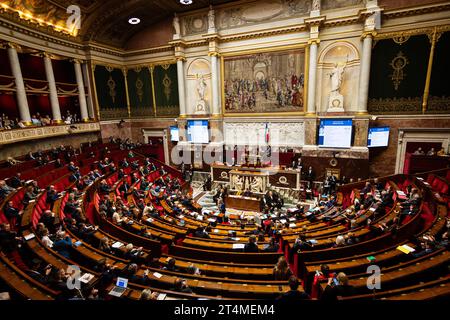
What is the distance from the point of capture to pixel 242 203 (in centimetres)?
1235

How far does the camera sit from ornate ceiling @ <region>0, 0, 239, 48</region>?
12.8 meters

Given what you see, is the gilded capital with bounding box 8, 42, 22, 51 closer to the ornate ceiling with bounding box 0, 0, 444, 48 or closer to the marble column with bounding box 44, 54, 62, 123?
the ornate ceiling with bounding box 0, 0, 444, 48

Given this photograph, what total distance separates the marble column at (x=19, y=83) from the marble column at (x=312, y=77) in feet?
54.5

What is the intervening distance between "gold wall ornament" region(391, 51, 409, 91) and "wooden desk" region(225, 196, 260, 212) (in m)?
10.6

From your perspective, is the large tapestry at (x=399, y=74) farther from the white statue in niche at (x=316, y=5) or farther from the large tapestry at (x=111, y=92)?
the large tapestry at (x=111, y=92)

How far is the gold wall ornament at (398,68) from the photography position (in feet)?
42.8

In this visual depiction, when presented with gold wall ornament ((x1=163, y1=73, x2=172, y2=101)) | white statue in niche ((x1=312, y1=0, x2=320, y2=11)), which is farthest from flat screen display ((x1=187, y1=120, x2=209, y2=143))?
white statue in niche ((x1=312, y1=0, x2=320, y2=11))

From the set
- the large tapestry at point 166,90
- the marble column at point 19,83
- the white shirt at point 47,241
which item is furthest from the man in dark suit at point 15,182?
the large tapestry at point 166,90

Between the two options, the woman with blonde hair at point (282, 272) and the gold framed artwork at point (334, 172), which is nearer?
the woman with blonde hair at point (282, 272)

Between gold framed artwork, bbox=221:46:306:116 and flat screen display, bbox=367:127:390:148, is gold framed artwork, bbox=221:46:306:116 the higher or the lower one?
the higher one

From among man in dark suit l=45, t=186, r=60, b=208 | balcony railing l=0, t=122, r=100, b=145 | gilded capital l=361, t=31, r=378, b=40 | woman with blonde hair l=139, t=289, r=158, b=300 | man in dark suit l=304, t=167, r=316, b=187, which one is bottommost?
man in dark suit l=304, t=167, r=316, b=187

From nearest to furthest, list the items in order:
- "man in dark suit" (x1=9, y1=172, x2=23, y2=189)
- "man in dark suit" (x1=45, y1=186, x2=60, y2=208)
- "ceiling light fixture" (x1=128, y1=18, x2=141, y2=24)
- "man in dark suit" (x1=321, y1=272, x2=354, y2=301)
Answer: "man in dark suit" (x1=321, y1=272, x2=354, y2=301)
"man in dark suit" (x1=45, y1=186, x2=60, y2=208)
"man in dark suit" (x1=9, y1=172, x2=23, y2=189)
"ceiling light fixture" (x1=128, y1=18, x2=141, y2=24)

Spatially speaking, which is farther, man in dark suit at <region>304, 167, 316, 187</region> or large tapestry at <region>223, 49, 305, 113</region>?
large tapestry at <region>223, 49, 305, 113</region>
